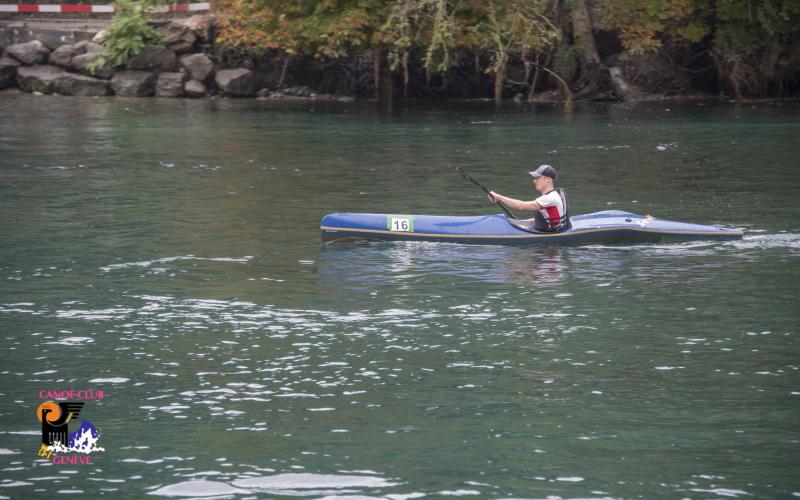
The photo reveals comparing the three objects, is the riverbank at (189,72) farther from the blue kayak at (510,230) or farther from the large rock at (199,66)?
the blue kayak at (510,230)

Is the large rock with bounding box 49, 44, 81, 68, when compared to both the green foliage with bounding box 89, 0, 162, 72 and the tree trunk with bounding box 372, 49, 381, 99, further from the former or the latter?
the tree trunk with bounding box 372, 49, 381, 99

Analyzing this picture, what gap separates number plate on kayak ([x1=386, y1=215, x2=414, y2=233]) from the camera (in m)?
14.7

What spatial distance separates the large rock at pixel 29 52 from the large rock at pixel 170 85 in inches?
141

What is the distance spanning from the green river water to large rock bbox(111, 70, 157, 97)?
587 inches

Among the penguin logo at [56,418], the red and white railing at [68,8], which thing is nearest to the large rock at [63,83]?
the red and white railing at [68,8]

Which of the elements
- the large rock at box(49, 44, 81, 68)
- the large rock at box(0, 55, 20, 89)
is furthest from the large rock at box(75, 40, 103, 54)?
the large rock at box(0, 55, 20, 89)

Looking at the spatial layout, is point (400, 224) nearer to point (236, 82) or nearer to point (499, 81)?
point (499, 81)

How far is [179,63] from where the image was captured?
36562 millimetres

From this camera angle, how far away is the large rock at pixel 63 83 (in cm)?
3619

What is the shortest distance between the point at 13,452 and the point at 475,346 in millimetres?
3815

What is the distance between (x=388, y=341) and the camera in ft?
34.6

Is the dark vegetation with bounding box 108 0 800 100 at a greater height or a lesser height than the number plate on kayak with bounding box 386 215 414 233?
greater

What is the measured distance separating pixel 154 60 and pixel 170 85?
990mm

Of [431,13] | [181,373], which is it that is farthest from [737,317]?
[431,13]
